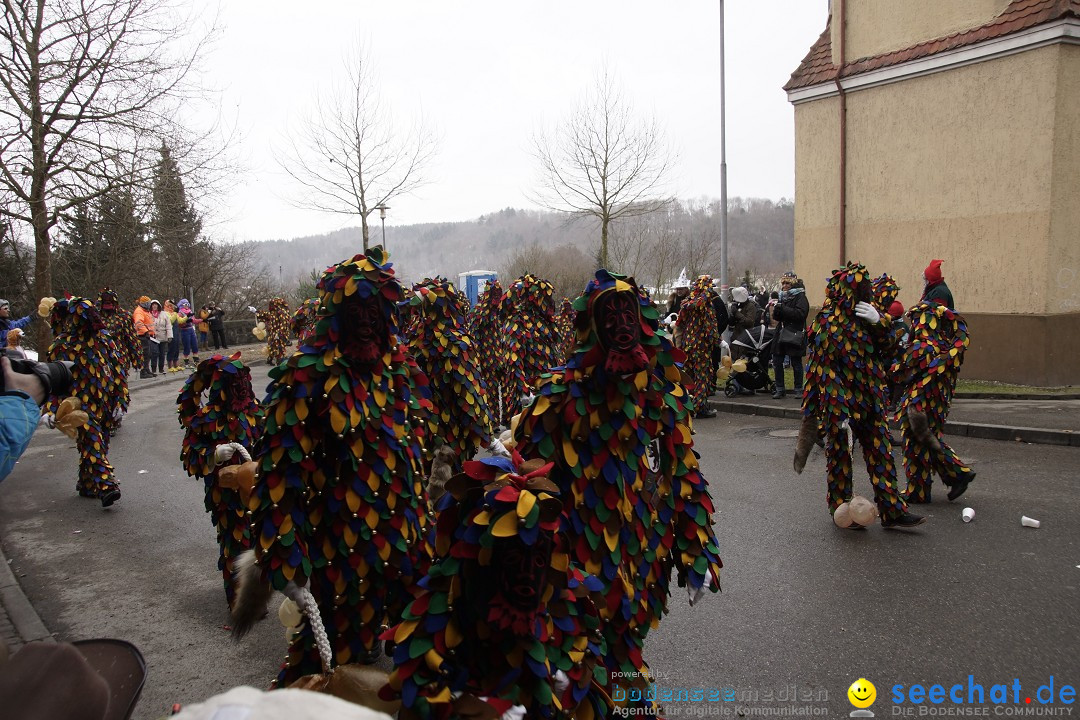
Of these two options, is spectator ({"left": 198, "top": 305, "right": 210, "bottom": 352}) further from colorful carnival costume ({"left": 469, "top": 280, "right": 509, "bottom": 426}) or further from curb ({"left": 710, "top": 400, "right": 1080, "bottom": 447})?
curb ({"left": 710, "top": 400, "right": 1080, "bottom": 447})

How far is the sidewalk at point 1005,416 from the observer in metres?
8.98

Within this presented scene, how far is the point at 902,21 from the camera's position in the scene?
46.0 feet

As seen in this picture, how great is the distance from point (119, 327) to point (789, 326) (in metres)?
10.9

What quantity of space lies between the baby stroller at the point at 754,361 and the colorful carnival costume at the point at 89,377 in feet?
32.2

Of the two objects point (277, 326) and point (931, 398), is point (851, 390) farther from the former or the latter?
point (277, 326)

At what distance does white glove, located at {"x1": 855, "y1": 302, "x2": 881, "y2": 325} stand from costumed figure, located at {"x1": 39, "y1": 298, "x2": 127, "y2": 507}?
7458 millimetres

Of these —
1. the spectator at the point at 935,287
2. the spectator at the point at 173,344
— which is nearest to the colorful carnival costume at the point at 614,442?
the spectator at the point at 935,287

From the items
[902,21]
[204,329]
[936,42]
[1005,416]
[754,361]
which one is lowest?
[1005,416]

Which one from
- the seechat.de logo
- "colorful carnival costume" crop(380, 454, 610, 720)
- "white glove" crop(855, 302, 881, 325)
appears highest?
"white glove" crop(855, 302, 881, 325)

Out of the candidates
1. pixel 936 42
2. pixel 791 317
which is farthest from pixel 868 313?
pixel 936 42

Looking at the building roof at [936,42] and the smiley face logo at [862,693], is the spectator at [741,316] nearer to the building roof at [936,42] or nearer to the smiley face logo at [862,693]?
the building roof at [936,42]

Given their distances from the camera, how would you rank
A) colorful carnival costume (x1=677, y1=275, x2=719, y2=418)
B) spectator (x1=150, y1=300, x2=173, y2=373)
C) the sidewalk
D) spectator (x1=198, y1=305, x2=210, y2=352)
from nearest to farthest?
the sidewalk, colorful carnival costume (x1=677, y1=275, x2=719, y2=418), spectator (x1=150, y1=300, x2=173, y2=373), spectator (x1=198, y1=305, x2=210, y2=352)

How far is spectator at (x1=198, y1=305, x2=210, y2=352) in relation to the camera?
86.3ft

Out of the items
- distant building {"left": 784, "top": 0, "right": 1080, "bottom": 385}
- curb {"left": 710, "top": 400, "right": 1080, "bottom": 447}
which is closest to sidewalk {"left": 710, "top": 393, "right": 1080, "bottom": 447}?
curb {"left": 710, "top": 400, "right": 1080, "bottom": 447}
